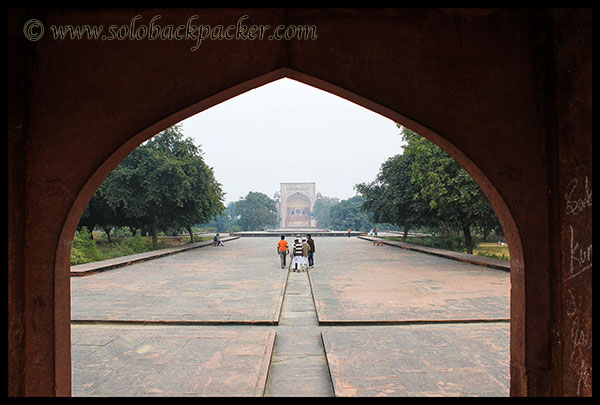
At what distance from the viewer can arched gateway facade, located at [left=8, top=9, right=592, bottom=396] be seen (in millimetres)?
2404

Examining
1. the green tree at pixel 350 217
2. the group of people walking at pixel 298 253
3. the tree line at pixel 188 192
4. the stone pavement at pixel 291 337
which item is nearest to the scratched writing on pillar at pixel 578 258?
the stone pavement at pixel 291 337

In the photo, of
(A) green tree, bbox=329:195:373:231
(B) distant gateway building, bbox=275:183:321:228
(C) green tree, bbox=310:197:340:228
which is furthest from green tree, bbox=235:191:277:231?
(C) green tree, bbox=310:197:340:228

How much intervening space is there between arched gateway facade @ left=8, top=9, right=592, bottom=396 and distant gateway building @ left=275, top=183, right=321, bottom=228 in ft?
209

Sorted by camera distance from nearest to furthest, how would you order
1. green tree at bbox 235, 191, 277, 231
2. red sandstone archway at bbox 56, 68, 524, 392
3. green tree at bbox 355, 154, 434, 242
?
red sandstone archway at bbox 56, 68, 524, 392 < green tree at bbox 355, 154, 434, 242 < green tree at bbox 235, 191, 277, 231

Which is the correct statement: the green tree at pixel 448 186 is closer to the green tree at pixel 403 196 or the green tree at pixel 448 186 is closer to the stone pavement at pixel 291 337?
the green tree at pixel 403 196

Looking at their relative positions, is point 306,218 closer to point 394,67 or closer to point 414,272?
point 414,272

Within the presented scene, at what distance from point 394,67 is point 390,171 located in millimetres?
17665

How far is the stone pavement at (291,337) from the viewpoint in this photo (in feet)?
11.4

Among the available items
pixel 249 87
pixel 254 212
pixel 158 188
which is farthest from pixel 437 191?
pixel 254 212

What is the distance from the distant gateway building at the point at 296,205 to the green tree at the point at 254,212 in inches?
530

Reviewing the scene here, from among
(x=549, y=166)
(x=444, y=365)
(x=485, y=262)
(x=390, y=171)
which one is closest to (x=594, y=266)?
(x=549, y=166)

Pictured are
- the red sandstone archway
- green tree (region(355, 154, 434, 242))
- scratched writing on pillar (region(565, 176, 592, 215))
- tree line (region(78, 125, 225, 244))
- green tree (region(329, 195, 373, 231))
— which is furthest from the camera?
green tree (region(329, 195, 373, 231))

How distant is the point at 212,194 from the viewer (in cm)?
1989

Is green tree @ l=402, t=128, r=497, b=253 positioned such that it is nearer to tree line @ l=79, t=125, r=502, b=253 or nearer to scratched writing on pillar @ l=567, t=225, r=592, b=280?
tree line @ l=79, t=125, r=502, b=253
